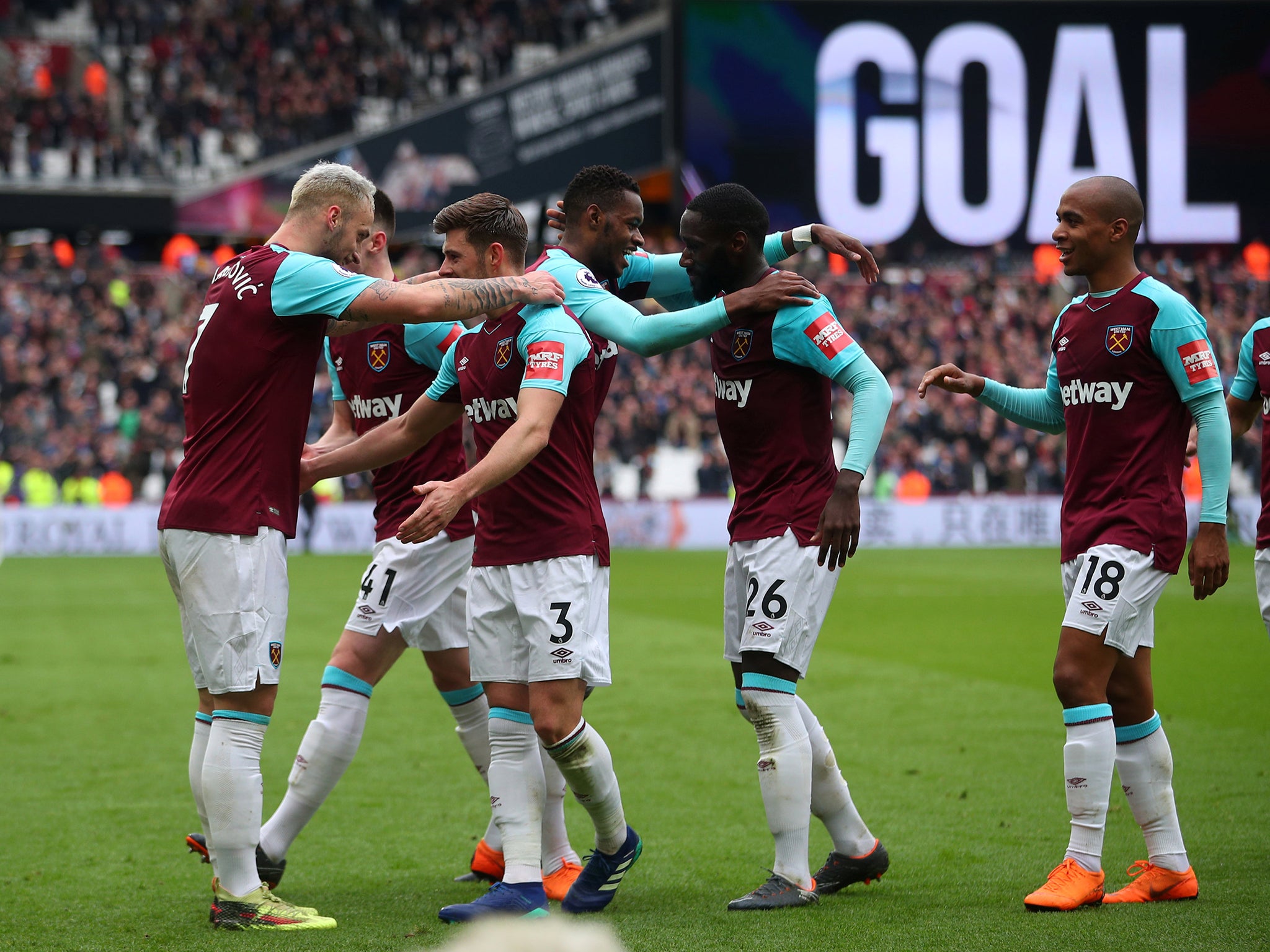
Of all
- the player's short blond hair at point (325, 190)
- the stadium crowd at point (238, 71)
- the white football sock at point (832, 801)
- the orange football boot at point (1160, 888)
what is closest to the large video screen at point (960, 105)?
the stadium crowd at point (238, 71)

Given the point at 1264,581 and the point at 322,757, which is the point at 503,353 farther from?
the point at 1264,581

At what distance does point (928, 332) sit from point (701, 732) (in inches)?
1030

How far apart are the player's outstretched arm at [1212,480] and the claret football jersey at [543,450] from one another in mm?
2138

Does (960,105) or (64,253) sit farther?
(64,253)

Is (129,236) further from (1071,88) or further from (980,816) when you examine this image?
(980,816)

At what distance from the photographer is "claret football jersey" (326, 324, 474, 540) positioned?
591cm

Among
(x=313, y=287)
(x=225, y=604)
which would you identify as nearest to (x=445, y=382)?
(x=313, y=287)

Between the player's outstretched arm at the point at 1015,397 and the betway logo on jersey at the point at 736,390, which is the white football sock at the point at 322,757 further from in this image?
the player's outstretched arm at the point at 1015,397

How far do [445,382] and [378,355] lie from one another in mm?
774

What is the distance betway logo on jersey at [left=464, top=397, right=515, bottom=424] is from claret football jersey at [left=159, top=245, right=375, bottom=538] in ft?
1.94

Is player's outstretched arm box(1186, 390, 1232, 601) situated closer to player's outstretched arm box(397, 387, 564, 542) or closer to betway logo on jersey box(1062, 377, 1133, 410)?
betway logo on jersey box(1062, 377, 1133, 410)

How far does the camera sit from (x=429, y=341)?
19.1 ft

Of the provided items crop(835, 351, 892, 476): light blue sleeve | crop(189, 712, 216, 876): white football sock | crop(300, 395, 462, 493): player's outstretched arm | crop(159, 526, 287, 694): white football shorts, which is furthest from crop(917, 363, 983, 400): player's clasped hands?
crop(189, 712, 216, 876): white football sock

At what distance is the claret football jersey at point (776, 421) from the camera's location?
5016mm
